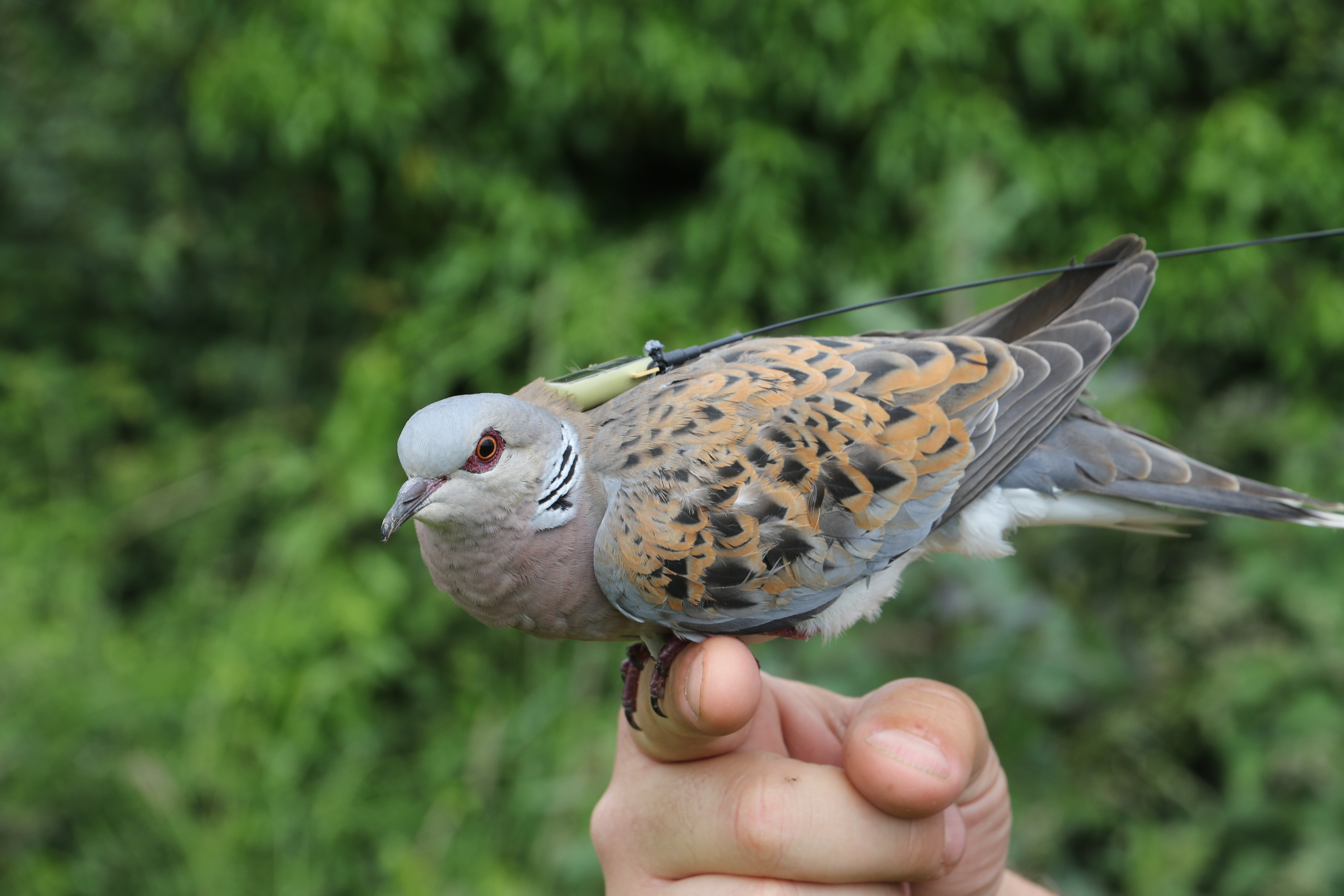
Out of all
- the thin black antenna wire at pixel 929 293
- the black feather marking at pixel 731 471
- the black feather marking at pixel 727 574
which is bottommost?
the black feather marking at pixel 727 574

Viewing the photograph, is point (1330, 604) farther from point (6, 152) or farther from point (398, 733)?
point (6, 152)

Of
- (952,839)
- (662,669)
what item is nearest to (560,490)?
(662,669)

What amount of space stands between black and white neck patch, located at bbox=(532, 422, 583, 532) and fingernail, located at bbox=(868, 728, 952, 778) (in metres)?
0.67

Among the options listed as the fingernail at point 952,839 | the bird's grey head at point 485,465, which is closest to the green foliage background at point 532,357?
the fingernail at point 952,839

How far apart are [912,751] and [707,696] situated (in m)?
0.38

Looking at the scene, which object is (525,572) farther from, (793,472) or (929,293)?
(929,293)

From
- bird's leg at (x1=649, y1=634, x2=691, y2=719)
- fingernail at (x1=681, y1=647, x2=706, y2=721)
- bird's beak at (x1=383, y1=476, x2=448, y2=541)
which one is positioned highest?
bird's beak at (x1=383, y1=476, x2=448, y2=541)

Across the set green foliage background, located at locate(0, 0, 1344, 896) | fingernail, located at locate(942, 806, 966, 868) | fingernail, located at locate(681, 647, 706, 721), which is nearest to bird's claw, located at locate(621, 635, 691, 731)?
fingernail, located at locate(681, 647, 706, 721)

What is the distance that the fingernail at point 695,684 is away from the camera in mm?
1583

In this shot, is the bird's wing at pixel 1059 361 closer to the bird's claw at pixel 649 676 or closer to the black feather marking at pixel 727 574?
the black feather marking at pixel 727 574

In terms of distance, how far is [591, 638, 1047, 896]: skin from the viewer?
163 centimetres

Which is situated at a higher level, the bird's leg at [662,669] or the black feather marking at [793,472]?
the black feather marking at [793,472]

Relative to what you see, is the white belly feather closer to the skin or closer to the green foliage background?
the skin

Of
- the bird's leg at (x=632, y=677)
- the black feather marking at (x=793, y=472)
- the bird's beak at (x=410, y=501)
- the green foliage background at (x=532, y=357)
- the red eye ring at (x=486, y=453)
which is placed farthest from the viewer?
the green foliage background at (x=532, y=357)
